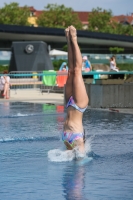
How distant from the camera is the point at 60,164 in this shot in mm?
8180

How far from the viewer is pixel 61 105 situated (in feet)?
62.8

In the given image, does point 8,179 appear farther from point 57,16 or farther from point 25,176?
point 57,16

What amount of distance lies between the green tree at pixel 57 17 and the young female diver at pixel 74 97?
104347mm

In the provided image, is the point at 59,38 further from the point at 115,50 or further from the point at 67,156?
the point at 67,156

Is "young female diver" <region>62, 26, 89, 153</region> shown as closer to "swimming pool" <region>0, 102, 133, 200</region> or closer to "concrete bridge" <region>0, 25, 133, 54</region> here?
"swimming pool" <region>0, 102, 133, 200</region>

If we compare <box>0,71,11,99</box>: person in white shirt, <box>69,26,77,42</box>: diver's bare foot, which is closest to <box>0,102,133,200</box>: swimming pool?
<box>69,26,77,42</box>: diver's bare foot

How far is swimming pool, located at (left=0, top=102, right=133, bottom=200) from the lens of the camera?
662 cm

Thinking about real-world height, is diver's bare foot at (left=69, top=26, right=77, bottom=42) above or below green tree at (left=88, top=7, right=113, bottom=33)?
below

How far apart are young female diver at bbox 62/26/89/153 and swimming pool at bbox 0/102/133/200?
0.26 m

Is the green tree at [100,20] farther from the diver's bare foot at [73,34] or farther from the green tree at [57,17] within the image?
the diver's bare foot at [73,34]

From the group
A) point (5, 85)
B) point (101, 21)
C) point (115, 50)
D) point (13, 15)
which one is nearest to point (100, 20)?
point (101, 21)

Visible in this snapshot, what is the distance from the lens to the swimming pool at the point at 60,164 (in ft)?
21.7

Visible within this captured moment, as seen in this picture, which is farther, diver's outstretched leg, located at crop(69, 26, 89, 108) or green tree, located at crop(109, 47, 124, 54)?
green tree, located at crop(109, 47, 124, 54)

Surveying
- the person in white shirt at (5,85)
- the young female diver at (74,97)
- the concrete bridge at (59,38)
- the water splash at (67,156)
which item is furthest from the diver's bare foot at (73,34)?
the concrete bridge at (59,38)
